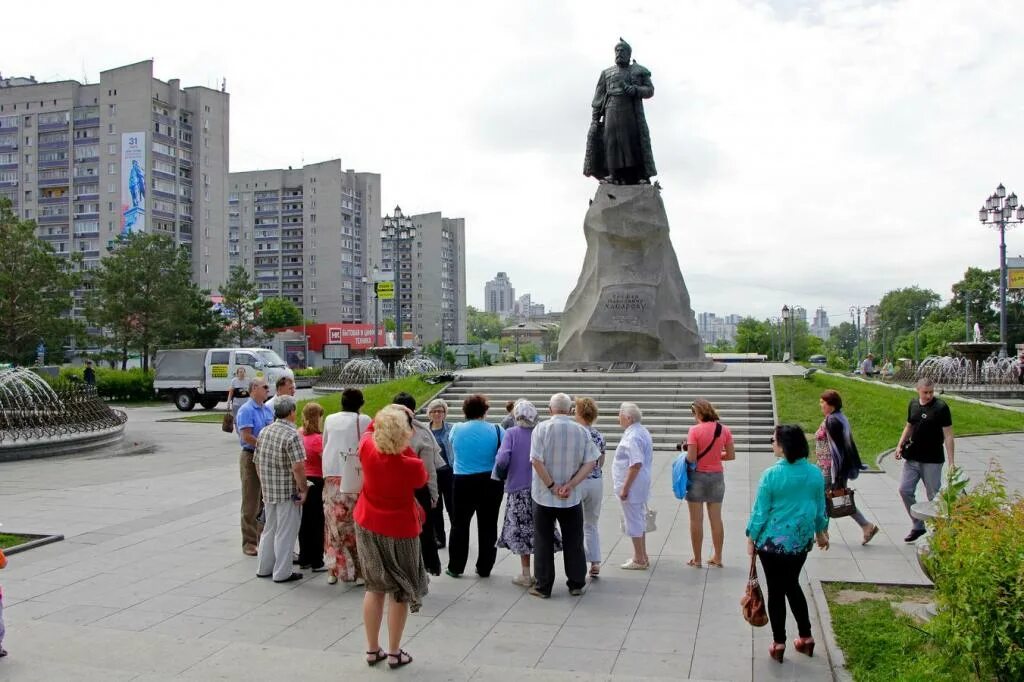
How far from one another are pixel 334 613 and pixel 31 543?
4174 millimetres

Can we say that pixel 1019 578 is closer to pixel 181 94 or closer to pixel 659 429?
pixel 659 429

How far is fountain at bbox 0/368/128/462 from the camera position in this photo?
52.5 ft

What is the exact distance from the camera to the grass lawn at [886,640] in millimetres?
4738

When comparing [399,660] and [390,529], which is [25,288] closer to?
[390,529]

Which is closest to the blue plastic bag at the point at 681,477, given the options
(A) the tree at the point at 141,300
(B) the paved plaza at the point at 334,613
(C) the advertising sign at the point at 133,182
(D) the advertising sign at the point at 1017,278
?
(B) the paved plaza at the point at 334,613

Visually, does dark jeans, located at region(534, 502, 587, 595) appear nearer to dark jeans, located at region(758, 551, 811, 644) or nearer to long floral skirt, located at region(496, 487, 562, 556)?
long floral skirt, located at region(496, 487, 562, 556)

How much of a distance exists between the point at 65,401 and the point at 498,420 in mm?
9223

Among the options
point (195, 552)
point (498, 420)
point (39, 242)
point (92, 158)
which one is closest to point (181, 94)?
point (92, 158)

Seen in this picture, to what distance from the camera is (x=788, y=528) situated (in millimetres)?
5305

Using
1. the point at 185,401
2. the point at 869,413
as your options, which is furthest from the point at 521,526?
the point at 185,401

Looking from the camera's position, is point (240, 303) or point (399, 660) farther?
point (240, 303)

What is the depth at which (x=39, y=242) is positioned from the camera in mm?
31812

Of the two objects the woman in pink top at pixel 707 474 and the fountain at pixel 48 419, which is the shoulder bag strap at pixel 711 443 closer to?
the woman in pink top at pixel 707 474

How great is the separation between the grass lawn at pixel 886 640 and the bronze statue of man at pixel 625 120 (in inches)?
741
